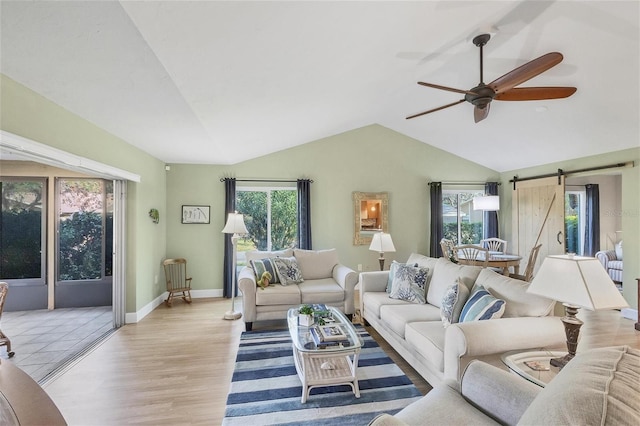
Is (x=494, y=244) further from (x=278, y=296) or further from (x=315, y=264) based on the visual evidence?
(x=278, y=296)

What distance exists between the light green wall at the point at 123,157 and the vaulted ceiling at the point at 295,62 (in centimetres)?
12

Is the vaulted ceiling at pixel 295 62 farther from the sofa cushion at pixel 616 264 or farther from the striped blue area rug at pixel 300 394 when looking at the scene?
the sofa cushion at pixel 616 264

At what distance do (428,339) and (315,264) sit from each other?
2.42m

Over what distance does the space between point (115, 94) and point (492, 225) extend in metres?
6.54

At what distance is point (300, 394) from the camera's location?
2.35 metres

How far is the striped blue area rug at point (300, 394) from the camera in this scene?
2084 mm

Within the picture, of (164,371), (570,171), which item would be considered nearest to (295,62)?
(164,371)

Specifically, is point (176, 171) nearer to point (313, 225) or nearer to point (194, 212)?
point (194, 212)

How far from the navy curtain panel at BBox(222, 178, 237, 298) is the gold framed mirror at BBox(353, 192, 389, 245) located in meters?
2.25

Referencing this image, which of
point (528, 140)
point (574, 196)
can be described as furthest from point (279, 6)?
point (574, 196)

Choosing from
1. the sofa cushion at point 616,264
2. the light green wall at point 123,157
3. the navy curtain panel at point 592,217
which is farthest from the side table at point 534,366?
the navy curtain panel at point 592,217

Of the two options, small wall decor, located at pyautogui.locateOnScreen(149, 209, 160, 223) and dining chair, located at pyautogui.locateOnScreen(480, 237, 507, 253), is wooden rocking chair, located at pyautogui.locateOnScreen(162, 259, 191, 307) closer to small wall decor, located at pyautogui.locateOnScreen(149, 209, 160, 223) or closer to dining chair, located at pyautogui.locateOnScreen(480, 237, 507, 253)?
small wall decor, located at pyautogui.locateOnScreen(149, 209, 160, 223)

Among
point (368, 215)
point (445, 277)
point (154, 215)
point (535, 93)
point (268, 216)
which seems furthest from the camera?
point (368, 215)

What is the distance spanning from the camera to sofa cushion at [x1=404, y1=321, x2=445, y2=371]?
7.09 feet
